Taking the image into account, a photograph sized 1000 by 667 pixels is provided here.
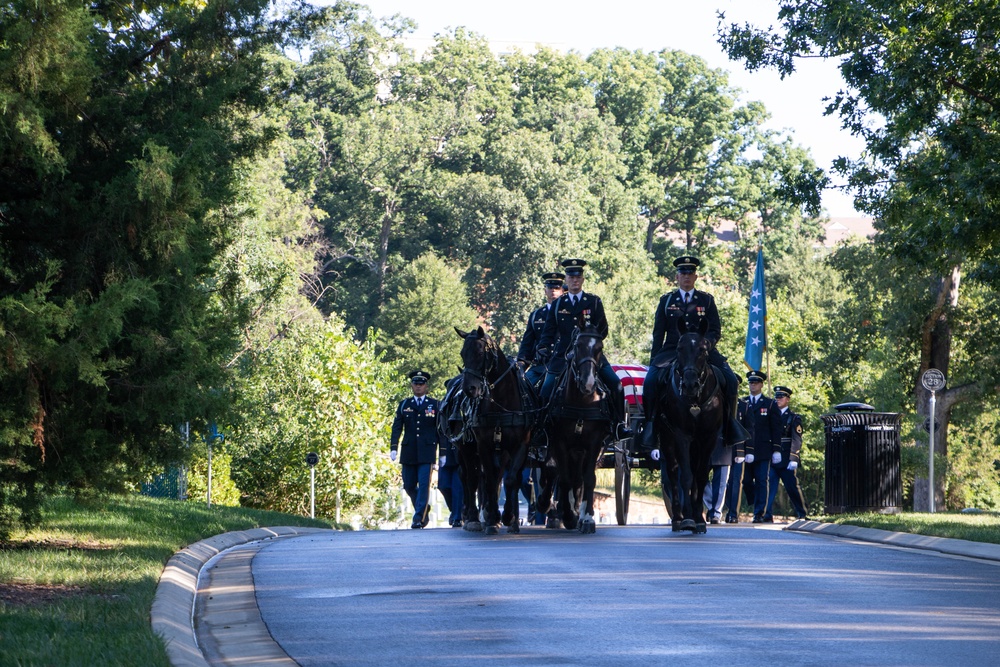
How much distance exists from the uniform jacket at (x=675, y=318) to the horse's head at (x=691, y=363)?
0.48 m

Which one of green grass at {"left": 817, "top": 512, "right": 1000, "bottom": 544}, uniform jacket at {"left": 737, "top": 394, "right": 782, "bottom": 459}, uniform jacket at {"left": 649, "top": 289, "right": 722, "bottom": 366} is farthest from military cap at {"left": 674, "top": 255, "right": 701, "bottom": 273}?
uniform jacket at {"left": 737, "top": 394, "right": 782, "bottom": 459}

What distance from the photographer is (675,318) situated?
1784 cm

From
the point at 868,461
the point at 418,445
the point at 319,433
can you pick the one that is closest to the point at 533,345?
the point at 418,445

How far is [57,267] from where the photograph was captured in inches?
453

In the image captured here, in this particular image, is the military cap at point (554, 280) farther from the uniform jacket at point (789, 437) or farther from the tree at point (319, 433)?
the tree at point (319, 433)

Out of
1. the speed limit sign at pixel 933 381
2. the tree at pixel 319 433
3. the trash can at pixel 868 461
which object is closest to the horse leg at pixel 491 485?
the trash can at pixel 868 461

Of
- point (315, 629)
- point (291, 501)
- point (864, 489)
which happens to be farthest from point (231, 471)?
point (315, 629)

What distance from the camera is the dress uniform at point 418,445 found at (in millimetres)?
24781

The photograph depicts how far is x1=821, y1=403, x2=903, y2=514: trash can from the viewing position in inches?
881

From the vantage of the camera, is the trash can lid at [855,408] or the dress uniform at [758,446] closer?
the trash can lid at [855,408]

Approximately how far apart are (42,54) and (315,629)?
4.97m

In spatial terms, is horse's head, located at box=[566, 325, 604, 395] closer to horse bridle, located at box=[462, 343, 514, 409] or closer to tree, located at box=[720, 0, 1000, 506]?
horse bridle, located at box=[462, 343, 514, 409]

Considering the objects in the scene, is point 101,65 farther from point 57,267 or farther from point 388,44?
point 388,44

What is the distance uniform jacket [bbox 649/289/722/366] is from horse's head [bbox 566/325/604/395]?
0.84 meters
